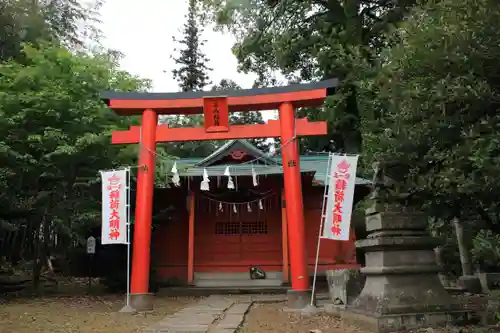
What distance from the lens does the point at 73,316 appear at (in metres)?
8.41

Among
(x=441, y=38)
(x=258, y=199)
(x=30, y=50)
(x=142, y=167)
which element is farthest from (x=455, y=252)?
(x=30, y=50)

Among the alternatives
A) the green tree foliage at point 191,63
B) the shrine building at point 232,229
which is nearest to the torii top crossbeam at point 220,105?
the shrine building at point 232,229

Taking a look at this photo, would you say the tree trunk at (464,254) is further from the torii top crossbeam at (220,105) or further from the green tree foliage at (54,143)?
the green tree foliage at (54,143)

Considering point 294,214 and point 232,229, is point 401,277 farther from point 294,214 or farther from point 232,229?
point 232,229

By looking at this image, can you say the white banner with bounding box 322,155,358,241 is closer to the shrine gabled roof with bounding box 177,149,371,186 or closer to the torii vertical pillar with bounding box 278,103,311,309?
the torii vertical pillar with bounding box 278,103,311,309

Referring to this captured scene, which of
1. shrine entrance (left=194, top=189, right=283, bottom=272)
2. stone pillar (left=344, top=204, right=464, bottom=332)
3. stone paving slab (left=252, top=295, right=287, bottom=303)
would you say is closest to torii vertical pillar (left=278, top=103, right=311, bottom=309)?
stone pillar (left=344, top=204, right=464, bottom=332)

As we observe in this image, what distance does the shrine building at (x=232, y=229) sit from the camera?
561 inches

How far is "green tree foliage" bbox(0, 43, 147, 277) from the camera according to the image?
9.98 m

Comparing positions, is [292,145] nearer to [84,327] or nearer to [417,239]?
[417,239]

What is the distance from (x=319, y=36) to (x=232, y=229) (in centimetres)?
828

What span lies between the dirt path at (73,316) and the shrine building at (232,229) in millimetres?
3680

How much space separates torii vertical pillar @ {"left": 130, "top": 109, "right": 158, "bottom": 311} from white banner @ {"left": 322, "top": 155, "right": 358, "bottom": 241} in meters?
3.79

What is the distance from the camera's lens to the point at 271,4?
18328 millimetres

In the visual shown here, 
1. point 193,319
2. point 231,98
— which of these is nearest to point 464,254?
point 231,98
